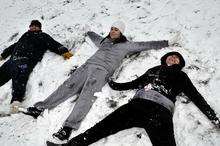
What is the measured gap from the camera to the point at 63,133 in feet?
18.6

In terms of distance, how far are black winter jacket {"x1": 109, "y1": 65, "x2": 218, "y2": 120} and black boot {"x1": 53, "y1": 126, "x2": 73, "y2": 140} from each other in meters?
1.59

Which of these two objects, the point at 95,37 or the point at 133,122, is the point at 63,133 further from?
the point at 95,37

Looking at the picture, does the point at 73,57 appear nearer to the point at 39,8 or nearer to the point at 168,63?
the point at 168,63

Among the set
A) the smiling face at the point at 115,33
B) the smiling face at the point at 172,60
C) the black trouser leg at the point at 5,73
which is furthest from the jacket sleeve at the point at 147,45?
the black trouser leg at the point at 5,73

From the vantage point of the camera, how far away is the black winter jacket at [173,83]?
5535 millimetres

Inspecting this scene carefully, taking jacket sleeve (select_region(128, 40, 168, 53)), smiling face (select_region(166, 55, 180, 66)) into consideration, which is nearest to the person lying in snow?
jacket sleeve (select_region(128, 40, 168, 53))

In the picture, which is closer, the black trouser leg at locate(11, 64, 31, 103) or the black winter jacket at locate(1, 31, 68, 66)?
the black trouser leg at locate(11, 64, 31, 103)

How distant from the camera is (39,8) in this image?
11039mm

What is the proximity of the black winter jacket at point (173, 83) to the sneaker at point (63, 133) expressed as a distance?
1587 mm

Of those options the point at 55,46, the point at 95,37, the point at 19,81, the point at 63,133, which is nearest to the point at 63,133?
the point at 63,133

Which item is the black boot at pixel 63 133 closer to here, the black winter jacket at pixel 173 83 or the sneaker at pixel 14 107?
the sneaker at pixel 14 107

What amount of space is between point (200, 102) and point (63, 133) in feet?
8.89

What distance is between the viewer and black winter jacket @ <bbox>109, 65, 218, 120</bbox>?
18.2ft

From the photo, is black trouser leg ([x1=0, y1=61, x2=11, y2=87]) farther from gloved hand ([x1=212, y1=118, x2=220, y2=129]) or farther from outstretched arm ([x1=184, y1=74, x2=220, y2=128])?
gloved hand ([x1=212, y1=118, x2=220, y2=129])
